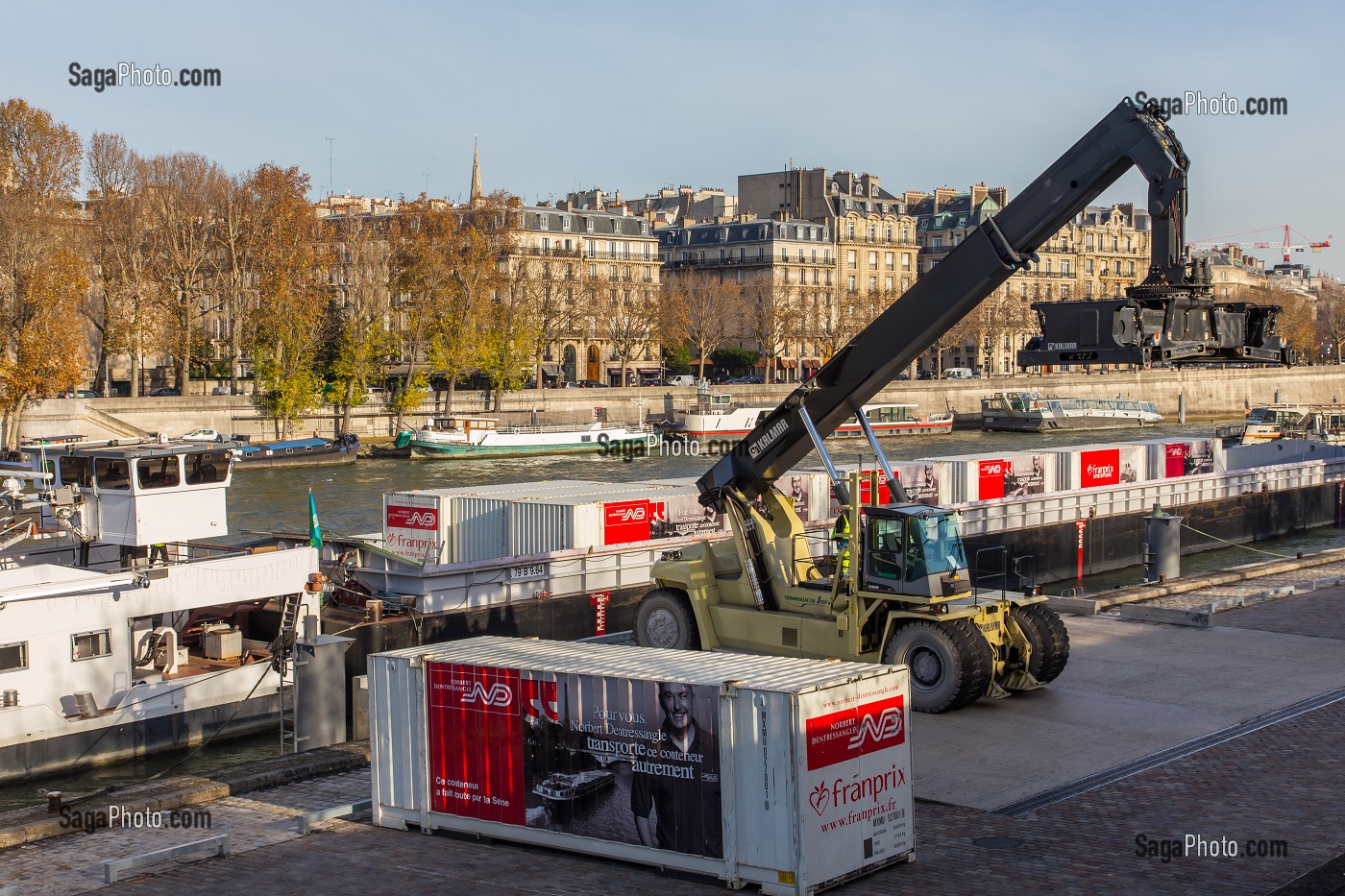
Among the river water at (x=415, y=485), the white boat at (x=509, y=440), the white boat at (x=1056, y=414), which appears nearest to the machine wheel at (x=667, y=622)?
the river water at (x=415, y=485)

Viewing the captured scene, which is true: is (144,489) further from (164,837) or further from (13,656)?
(164,837)

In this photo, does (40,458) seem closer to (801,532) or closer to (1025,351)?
(801,532)

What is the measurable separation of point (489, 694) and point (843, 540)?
5983 mm

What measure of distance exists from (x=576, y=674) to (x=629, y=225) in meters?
93.4

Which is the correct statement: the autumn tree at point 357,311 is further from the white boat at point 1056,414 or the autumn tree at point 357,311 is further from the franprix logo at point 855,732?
the franprix logo at point 855,732

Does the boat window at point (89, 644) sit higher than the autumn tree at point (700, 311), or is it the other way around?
the autumn tree at point (700, 311)

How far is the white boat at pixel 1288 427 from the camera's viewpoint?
175ft

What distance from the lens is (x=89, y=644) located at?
17.8 metres

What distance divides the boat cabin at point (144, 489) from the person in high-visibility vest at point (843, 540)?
963 centimetres

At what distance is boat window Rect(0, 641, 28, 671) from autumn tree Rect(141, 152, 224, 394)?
50.1 metres

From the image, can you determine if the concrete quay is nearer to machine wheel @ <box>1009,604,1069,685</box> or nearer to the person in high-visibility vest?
the person in high-visibility vest

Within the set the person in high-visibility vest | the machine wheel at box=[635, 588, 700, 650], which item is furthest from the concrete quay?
the person in high-visibility vest

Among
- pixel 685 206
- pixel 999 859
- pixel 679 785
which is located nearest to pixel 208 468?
pixel 679 785

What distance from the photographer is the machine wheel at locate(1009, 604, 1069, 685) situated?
55.4 ft
